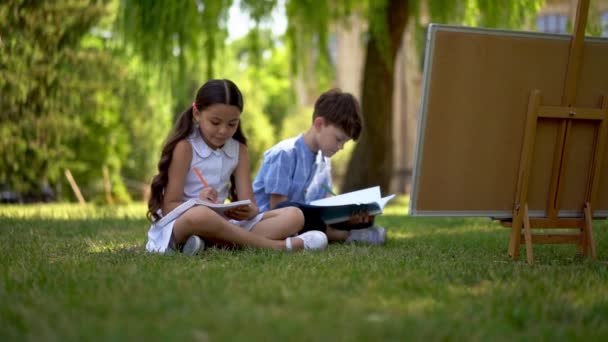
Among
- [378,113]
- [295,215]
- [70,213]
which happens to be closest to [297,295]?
[295,215]

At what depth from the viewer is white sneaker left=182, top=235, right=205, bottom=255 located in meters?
3.69

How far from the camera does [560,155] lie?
A: 3.79 meters

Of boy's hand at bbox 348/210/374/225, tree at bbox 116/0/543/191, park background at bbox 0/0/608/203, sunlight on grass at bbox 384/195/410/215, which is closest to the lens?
boy's hand at bbox 348/210/374/225

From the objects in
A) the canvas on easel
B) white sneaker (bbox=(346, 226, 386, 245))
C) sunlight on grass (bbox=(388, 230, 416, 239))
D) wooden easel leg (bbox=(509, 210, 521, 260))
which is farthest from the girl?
sunlight on grass (bbox=(388, 230, 416, 239))

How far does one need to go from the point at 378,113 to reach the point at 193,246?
6776mm

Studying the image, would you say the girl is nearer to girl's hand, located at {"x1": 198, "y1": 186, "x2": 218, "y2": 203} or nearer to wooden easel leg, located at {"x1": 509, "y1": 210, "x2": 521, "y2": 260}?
girl's hand, located at {"x1": 198, "y1": 186, "x2": 218, "y2": 203}

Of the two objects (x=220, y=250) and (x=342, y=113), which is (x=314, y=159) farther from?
(x=220, y=250)

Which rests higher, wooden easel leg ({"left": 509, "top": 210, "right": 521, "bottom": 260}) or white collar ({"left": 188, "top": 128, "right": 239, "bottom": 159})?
white collar ({"left": 188, "top": 128, "right": 239, "bottom": 159})

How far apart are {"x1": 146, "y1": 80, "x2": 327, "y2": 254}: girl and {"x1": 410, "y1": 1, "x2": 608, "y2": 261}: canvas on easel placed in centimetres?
83

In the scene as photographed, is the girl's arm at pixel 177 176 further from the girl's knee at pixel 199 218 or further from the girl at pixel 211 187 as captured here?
the girl's knee at pixel 199 218

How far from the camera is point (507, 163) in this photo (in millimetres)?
3750

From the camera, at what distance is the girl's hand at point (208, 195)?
3.87m

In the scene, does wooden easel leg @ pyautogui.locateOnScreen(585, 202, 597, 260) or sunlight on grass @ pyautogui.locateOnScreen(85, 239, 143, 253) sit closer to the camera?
wooden easel leg @ pyautogui.locateOnScreen(585, 202, 597, 260)

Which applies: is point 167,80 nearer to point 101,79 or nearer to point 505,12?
point 505,12
